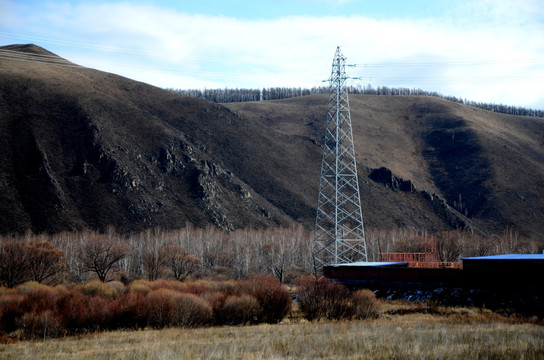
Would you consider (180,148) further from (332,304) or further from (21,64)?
(332,304)

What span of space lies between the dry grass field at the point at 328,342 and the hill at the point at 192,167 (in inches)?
2474

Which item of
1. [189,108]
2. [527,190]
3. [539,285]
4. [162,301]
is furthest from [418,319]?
[189,108]

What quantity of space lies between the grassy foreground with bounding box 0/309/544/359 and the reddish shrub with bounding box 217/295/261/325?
3.27 metres

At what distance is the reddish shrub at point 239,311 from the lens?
29344mm

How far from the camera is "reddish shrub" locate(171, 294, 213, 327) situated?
27750mm

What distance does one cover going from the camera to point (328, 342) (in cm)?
1878

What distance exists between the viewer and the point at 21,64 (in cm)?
12131

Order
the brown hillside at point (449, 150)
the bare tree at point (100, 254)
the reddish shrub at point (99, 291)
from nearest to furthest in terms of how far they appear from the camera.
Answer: the reddish shrub at point (99, 291), the bare tree at point (100, 254), the brown hillside at point (449, 150)

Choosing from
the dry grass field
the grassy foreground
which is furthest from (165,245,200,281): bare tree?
the grassy foreground

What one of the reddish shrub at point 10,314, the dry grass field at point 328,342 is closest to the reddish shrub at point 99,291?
the reddish shrub at point 10,314

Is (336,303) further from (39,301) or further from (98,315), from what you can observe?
(39,301)

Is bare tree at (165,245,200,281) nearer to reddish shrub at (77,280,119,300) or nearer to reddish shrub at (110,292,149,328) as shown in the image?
reddish shrub at (77,280,119,300)

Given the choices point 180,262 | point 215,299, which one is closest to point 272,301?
point 215,299

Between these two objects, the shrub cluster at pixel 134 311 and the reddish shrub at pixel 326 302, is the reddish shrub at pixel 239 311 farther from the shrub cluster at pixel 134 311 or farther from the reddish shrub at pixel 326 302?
the reddish shrub at pixel 326 302
